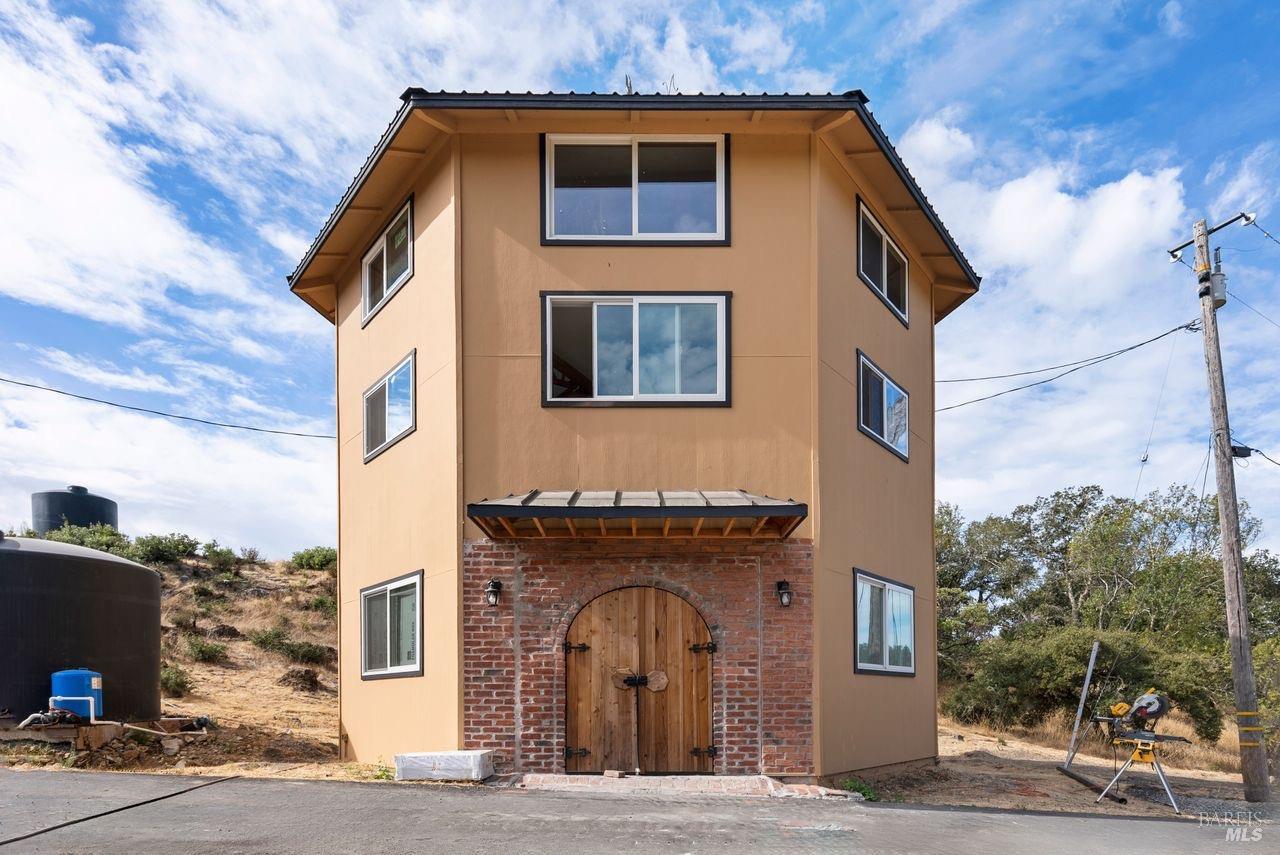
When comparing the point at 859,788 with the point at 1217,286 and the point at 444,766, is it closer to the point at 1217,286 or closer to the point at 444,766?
the point at 444,766

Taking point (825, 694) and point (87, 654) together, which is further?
point (87, 654)

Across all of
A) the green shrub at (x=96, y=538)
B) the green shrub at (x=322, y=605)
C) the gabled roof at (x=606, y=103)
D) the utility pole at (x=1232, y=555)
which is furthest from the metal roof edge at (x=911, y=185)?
the green shrub at (x=96, y=538)

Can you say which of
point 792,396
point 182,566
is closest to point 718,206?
point 792,396

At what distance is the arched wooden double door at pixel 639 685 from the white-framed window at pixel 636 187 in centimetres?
424

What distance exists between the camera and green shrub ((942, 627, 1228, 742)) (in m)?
22.2

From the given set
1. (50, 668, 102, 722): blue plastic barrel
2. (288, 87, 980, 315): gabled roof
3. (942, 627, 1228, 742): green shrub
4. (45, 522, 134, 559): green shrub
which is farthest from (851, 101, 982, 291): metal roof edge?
(45, 522, 134, 559): green shrub

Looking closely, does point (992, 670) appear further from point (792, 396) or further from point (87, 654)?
point (87, 654)

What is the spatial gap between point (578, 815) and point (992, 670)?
1673 cm

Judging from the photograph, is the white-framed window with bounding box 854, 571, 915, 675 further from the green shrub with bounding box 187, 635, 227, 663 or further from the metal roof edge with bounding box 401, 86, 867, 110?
the green shrub with bounding box 187, 635, 227, 663

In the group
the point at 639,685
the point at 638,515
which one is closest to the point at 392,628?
the point at 639,685

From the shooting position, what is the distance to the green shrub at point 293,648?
1026 inches

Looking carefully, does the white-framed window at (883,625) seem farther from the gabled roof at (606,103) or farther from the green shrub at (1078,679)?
the green shrub at (1078,679)

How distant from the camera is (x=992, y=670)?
2386cm

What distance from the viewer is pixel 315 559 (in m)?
33.1
